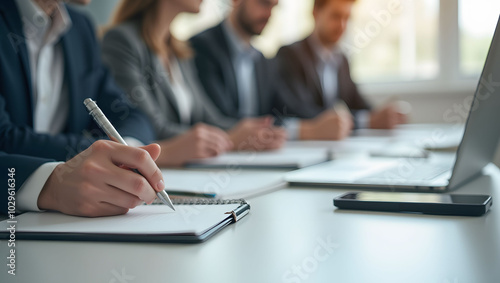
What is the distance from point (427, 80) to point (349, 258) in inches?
143

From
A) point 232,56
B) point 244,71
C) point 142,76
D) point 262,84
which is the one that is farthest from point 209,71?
point 142,76

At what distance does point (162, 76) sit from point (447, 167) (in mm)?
1108

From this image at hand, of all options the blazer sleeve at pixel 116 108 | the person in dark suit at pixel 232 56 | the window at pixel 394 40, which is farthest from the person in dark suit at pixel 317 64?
the blazer sleeve at pixel 116 108

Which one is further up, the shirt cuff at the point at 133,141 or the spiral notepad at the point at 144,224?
the shirt cuff at the point at 133,141

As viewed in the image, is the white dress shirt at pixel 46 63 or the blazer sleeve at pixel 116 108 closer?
the white dress shirt at pixel 46 63

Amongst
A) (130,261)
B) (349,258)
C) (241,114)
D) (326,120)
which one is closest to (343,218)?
(349,258)

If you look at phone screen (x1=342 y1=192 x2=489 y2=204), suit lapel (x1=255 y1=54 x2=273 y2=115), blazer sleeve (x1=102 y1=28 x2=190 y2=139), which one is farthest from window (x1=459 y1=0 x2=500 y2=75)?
phone screen (x1=342 y1=192 x2=489 y2=204)

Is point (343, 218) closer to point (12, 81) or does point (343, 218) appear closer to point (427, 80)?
point (12, 81)

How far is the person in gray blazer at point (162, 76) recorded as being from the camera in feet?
5.08

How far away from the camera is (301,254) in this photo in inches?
17.6

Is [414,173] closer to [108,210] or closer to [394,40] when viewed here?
[108,210]

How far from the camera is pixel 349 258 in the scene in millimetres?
430

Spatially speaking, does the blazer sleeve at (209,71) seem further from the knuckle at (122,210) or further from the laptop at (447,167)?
the knuckle at (122,210)

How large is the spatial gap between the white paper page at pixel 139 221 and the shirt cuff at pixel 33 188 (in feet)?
0.04
